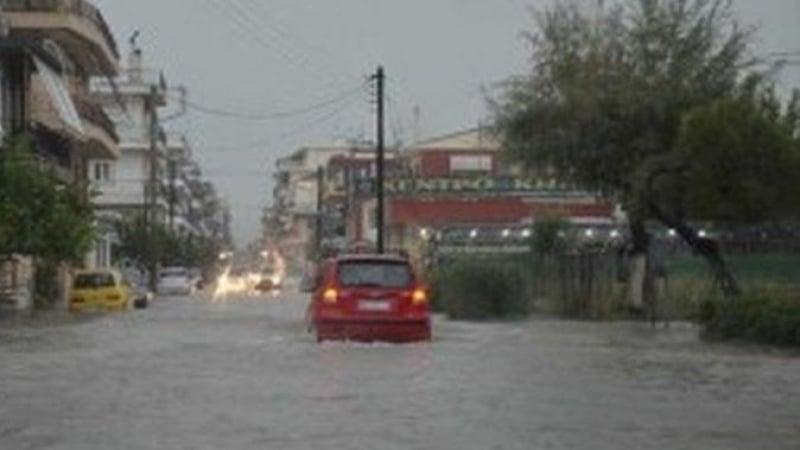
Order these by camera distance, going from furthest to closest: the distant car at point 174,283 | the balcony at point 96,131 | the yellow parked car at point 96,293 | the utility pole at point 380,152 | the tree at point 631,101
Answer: the distant car at point 174,283, the balcony at point 96,131, the utility pole at point 380,152, the yellow parked car at point 96,293, the tree at point 631,101

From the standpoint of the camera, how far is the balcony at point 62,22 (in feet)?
230

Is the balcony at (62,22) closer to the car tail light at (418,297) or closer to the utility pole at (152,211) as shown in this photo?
the utility pole at (152,211)

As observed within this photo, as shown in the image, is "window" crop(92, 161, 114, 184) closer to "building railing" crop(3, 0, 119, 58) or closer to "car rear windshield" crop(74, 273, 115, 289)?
"building railing" crop(3, 0, 119, 58)

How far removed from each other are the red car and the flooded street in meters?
0.67

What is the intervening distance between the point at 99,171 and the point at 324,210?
46310 mm

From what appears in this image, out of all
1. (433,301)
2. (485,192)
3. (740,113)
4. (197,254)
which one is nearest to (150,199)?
(485,192)

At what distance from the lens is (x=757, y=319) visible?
33.4m

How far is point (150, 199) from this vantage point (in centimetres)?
11906

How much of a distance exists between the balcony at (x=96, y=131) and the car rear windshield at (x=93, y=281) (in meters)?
13.0

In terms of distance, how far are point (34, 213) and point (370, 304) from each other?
20772 millimetres

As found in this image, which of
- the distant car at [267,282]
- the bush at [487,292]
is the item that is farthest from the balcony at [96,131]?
the bush at [487,292]

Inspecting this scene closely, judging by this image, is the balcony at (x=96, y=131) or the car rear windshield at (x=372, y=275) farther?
the balcony at (x=96, y=131)

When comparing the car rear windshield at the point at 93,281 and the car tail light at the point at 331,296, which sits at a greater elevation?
the car rear windshield at the point at 93,281

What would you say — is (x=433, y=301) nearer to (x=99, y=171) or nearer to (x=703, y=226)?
(x=703, y=226)
